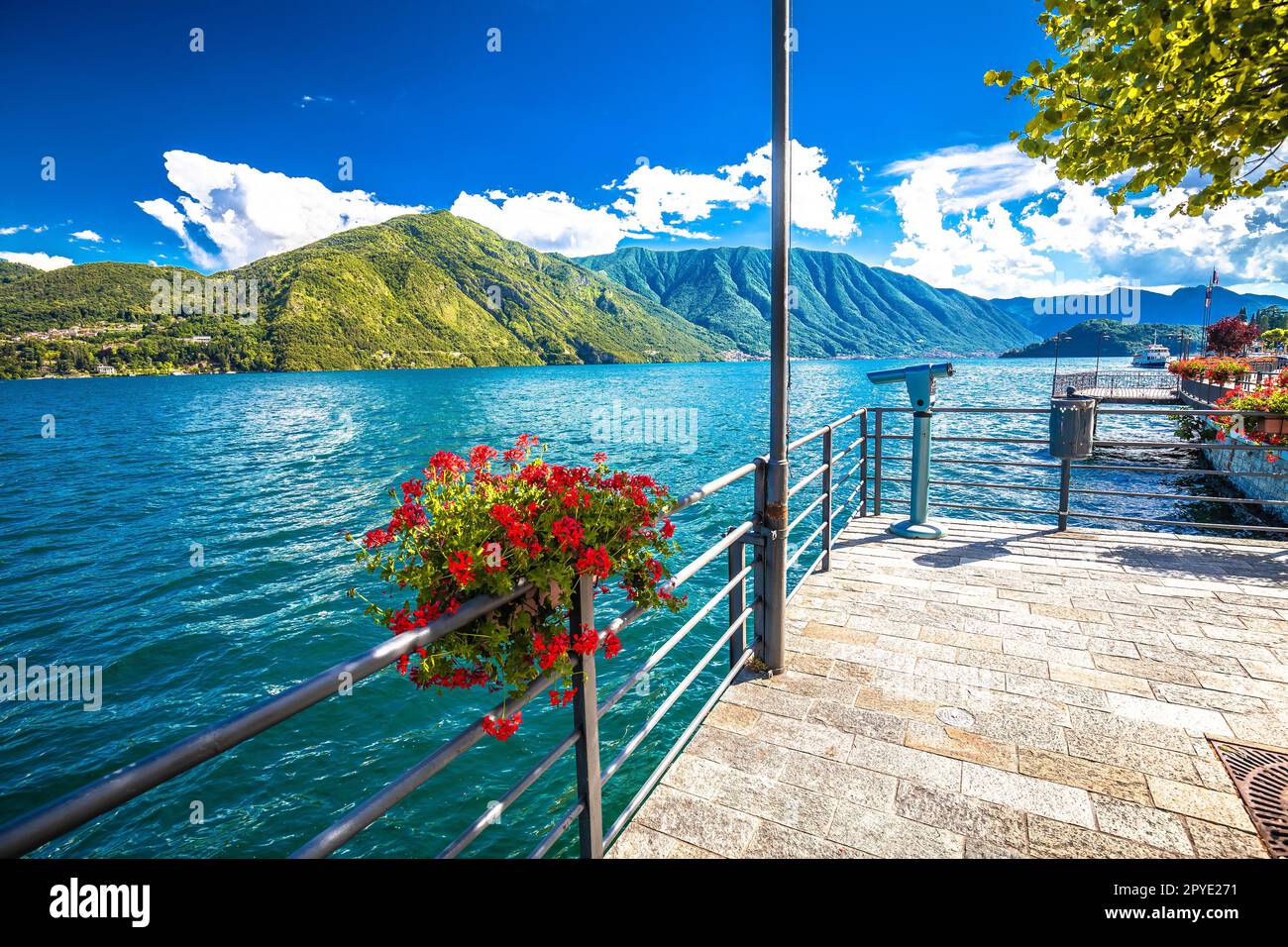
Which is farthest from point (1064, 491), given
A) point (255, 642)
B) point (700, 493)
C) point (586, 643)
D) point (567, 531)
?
point (255, 642)

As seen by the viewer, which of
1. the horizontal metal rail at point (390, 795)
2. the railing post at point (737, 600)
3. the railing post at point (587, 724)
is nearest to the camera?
the horizontal metal rail at point (390, 795)

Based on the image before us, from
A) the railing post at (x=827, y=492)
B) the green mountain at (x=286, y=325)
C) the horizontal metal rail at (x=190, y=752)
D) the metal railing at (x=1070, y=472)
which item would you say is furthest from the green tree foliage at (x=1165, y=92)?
the green mountain at (x=286, y=325)

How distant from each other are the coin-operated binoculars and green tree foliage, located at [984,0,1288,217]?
207 cm

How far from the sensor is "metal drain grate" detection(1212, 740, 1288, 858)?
8.46 ft

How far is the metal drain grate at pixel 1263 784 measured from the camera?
2.58 meters

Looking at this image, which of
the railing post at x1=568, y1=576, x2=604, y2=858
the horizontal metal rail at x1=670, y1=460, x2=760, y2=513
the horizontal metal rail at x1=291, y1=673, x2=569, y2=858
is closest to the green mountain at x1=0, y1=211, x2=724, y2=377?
the horizontal metal rail at x1=670, y1=460, x2=760, y2=513

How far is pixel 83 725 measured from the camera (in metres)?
8.68

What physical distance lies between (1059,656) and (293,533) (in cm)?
1876

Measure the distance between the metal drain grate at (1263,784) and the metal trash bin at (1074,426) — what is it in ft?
11.9

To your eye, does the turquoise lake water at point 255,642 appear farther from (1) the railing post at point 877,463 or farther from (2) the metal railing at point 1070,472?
(2) the metal railing at point 1070,472

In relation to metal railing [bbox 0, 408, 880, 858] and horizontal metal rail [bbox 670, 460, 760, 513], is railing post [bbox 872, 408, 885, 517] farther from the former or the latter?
metal railing [bbox 0, 408, 880, 858]

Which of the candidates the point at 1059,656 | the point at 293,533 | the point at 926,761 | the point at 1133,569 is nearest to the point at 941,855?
the point at 926,761

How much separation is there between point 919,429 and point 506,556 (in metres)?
5.92

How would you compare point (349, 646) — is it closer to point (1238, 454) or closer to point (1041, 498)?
point (1041, 498)
